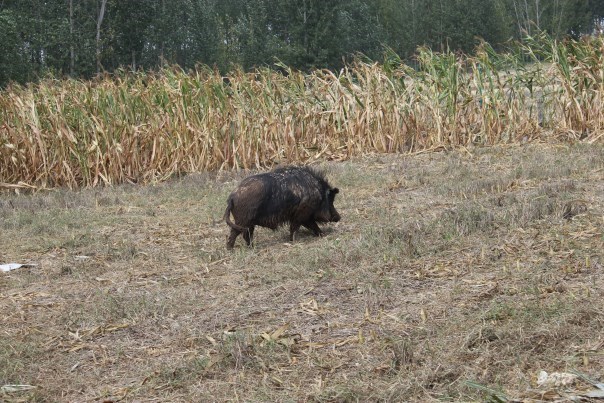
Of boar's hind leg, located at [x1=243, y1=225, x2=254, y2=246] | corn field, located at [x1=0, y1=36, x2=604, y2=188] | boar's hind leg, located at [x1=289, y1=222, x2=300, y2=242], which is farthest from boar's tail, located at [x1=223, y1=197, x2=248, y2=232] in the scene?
corn field, located at [x1=0, y1=36, x2=604, y2=188]

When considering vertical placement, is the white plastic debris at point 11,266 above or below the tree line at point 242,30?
below

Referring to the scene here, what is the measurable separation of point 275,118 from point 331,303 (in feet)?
27.9

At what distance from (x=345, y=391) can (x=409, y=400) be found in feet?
1.23

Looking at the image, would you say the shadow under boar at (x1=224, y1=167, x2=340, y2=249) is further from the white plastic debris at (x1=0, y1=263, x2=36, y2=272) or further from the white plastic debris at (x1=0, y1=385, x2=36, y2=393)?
the white plastic debris at (x1=0, y1=385, x2=36, y2=393)

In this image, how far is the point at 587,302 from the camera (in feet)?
18.8

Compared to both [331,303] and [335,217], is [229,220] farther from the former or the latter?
[331,303]

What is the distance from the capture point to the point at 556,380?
4.73 m

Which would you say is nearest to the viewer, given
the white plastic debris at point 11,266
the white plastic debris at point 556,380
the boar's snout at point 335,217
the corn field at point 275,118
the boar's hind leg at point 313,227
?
the white plastic debris at point 556,380

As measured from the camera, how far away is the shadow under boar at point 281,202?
8.64m

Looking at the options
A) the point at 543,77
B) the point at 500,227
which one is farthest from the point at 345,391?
the point at 543,77

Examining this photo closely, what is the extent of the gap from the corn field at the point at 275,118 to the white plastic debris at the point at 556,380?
382 inches

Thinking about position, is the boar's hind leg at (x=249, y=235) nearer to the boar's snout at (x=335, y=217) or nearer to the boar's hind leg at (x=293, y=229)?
the boar's hind leg at (x=293, y=229)

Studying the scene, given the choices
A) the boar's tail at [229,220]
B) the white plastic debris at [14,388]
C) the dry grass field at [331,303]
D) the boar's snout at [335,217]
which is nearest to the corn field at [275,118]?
the dry grass field at [331,303]

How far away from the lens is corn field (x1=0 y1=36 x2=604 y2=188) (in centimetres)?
1420
